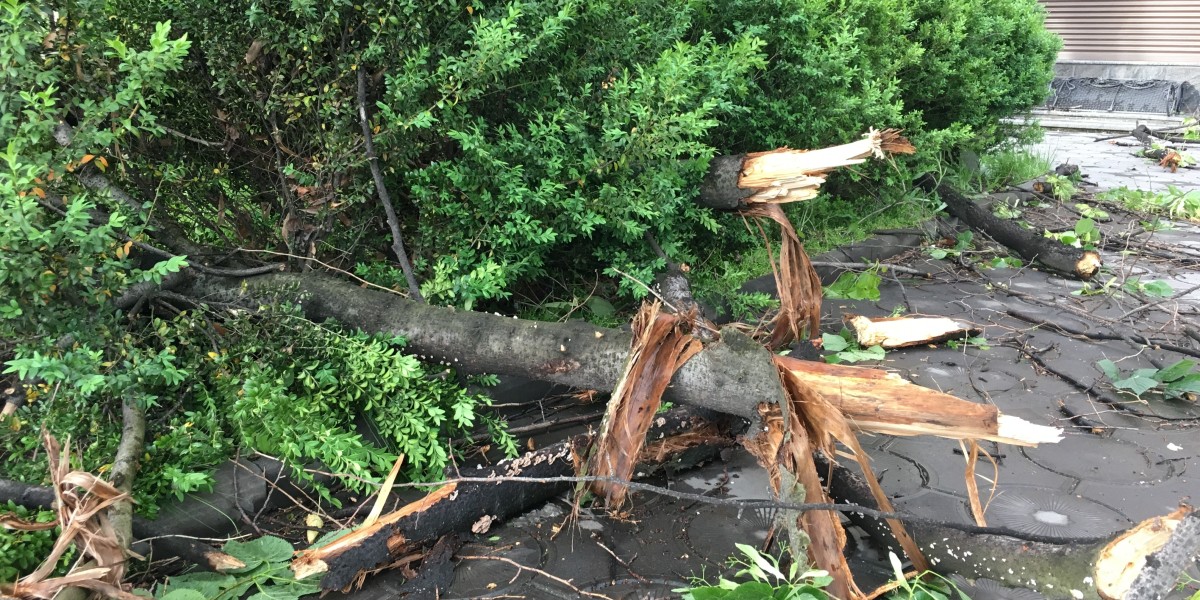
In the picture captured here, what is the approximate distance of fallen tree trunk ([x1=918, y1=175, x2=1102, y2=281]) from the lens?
5.52 m

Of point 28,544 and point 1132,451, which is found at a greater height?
point 28,544

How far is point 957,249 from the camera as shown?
248 inches

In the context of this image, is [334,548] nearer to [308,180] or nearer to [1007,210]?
[308,180]

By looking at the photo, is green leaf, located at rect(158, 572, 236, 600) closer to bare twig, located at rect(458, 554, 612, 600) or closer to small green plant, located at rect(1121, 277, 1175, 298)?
bare twig, located at rect(458, 554, 612, 600)

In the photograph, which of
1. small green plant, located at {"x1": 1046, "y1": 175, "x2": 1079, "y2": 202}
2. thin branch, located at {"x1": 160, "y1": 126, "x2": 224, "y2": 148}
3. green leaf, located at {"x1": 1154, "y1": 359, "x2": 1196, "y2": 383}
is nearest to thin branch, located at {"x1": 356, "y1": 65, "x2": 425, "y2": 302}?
thin branch, located at {"x1": 160, "y1": 126, "x2": 224, "y2": 148}

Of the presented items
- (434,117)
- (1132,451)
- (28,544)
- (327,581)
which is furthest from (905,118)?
(28,544)

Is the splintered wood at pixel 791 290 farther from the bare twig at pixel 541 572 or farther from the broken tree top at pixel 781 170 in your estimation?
the bare twig at pixel 541 572

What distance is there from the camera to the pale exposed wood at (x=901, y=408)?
212 cm

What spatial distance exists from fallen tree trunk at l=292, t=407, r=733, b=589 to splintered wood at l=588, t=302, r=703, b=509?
0.23 m

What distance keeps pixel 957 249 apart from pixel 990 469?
3.70 metres

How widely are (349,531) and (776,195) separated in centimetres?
262

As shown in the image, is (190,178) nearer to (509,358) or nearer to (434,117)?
(434,117)

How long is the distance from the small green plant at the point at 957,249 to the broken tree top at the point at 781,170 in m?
2.53

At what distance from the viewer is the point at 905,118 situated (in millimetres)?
6285
